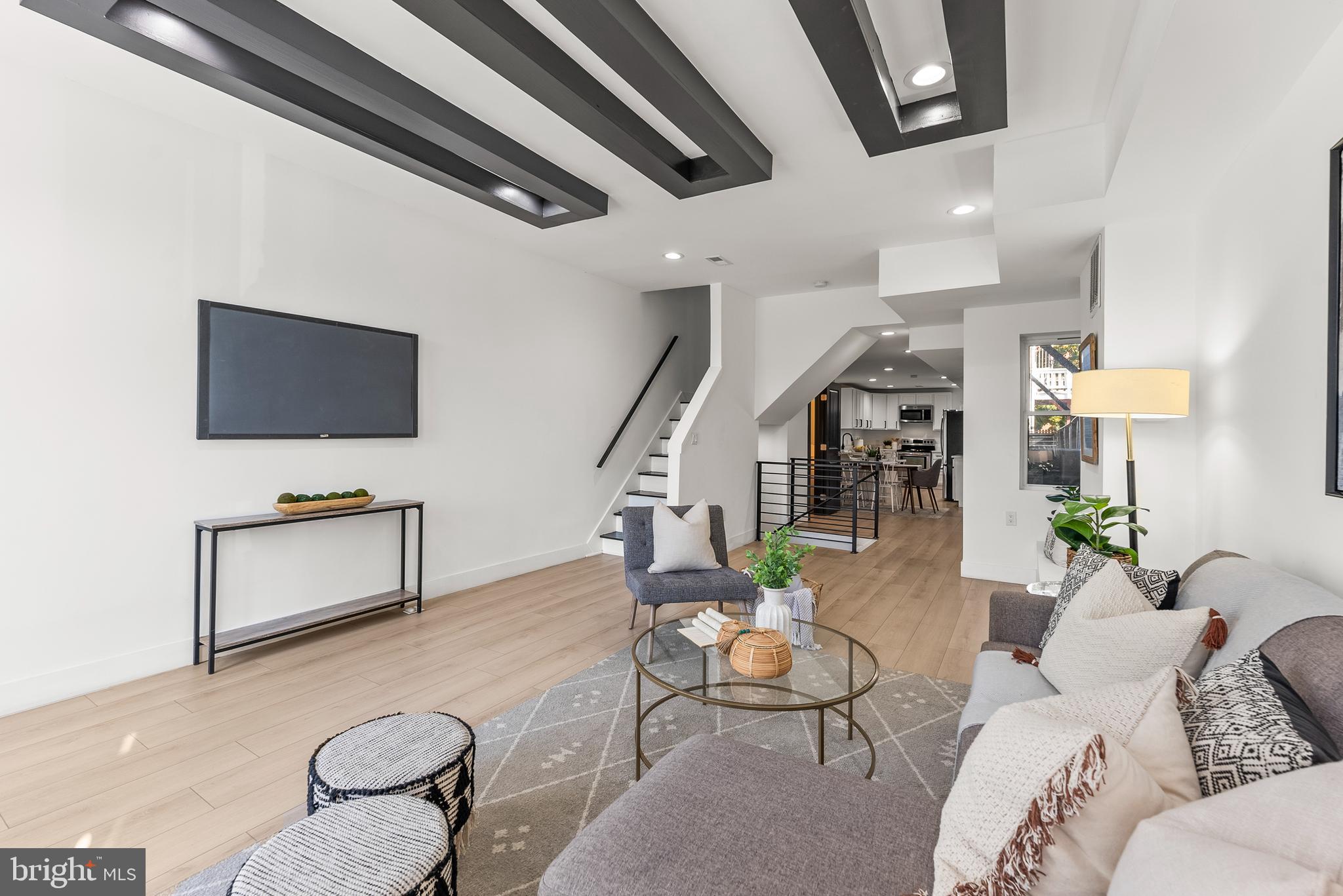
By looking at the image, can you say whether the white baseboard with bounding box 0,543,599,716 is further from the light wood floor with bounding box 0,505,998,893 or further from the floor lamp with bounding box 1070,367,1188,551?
the floor lamp with bounding box 1070,367,1188,551

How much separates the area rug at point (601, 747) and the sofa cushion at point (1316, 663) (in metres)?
0.99

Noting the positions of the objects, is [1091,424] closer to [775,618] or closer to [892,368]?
[775,618]

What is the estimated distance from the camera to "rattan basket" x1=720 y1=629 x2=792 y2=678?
6.69ft

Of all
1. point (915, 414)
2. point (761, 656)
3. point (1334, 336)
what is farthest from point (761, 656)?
point (915, 414)

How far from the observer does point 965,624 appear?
12.5 feet

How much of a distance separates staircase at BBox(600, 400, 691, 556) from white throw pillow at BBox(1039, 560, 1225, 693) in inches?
150

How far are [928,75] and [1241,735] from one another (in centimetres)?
238

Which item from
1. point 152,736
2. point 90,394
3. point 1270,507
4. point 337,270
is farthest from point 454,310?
point 1270,507

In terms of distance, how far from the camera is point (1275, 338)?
2006mm

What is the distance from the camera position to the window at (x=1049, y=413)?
16.0 ft

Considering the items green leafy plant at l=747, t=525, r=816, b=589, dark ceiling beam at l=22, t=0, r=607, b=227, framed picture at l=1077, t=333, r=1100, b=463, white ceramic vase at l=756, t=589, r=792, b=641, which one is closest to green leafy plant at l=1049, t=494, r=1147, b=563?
framed picture at l=1077, t=333, r=1100, b=463

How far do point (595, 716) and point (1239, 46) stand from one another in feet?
9.90

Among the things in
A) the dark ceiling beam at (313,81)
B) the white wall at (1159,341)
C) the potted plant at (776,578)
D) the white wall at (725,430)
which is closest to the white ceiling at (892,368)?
the white wall at (725,430)

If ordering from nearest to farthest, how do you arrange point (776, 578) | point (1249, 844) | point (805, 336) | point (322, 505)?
point (1249, 844)
point (776, 578)
point (322, 505)
point (805, 336)
